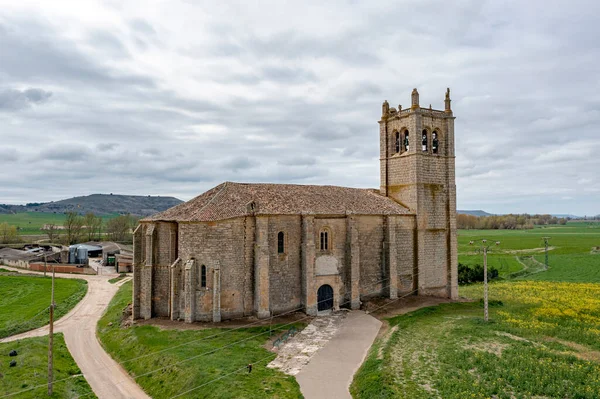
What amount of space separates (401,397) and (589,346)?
48.8ft

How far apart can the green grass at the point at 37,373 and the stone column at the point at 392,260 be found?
2415 cm

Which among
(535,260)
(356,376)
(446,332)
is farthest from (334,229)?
(535,260)

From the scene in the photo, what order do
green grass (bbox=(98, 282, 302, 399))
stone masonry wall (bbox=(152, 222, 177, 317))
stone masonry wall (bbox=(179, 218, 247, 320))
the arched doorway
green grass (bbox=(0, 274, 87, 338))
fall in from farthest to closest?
green grass (bbox=(0, 274, 87, 338)) < the arched doorway < stone masonry wall (bbox=(152, 222, 177, 317)) < stone masonry wall (bbox=(179, 218, 247, 320)) < green grass (bbox=(98, 282, 302, 399))

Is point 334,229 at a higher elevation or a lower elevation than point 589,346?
higher

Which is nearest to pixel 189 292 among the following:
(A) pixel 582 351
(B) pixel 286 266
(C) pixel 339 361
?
(B) pixel 286 266

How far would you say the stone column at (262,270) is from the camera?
28500 millimetres

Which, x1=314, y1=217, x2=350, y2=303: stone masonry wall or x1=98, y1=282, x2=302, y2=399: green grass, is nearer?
x1=98, y1=282, x2=302, y2=399: green grass

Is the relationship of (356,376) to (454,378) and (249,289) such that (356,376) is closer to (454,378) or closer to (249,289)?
(454,378)

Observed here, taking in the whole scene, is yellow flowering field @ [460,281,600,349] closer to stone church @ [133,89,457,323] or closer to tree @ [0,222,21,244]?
stone church @ [133,89,457,323]

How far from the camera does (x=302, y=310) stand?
30.7m

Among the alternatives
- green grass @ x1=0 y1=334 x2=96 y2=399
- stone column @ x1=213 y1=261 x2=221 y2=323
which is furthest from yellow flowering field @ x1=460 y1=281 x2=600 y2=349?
green grass @ x1=0 y1=334 x2=96 y2=399

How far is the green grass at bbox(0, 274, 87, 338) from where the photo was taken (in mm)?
33431

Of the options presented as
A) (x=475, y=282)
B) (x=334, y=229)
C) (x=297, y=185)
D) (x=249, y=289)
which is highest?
(x=297, y=185)

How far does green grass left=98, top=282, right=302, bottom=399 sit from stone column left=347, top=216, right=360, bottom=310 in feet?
29.9
